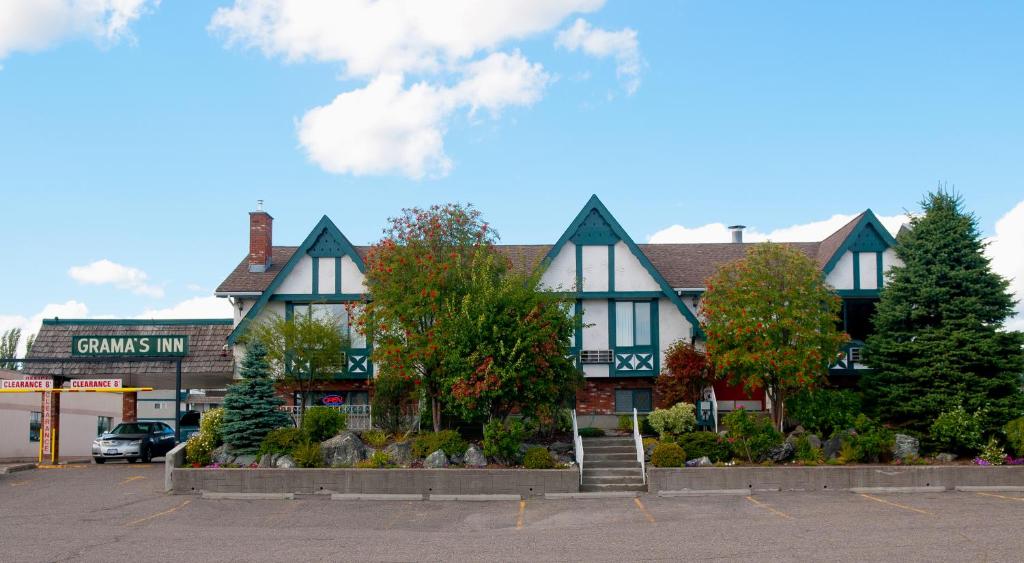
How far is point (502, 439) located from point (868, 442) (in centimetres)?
938

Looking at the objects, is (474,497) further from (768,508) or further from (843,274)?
(843,274)

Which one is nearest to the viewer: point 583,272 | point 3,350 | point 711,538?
point 711,538

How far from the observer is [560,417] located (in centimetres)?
2622

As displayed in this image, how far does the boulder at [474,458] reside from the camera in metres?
23.0

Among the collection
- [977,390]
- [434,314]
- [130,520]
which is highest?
[434,314]

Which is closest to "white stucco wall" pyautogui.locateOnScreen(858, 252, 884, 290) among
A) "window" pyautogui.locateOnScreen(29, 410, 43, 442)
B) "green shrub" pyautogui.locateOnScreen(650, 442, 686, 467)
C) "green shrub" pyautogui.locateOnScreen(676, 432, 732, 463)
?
"green shrub" pyautogui.locateOnScreen(676, 432, 732, 463)

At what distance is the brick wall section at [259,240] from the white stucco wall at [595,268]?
466 inches

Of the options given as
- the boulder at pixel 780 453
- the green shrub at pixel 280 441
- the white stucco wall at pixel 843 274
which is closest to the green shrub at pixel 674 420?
the boulder at pixel 780 453

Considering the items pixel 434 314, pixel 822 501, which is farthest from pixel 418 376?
pixel 822 501

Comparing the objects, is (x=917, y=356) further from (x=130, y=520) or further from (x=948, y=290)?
(x=130, y=520)

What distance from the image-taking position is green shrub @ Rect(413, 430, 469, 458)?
23203 mm

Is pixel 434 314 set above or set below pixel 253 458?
above

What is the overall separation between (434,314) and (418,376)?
6.04 ft

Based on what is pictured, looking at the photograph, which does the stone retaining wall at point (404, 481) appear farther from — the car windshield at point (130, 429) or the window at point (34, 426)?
the window at point (34, 426)
